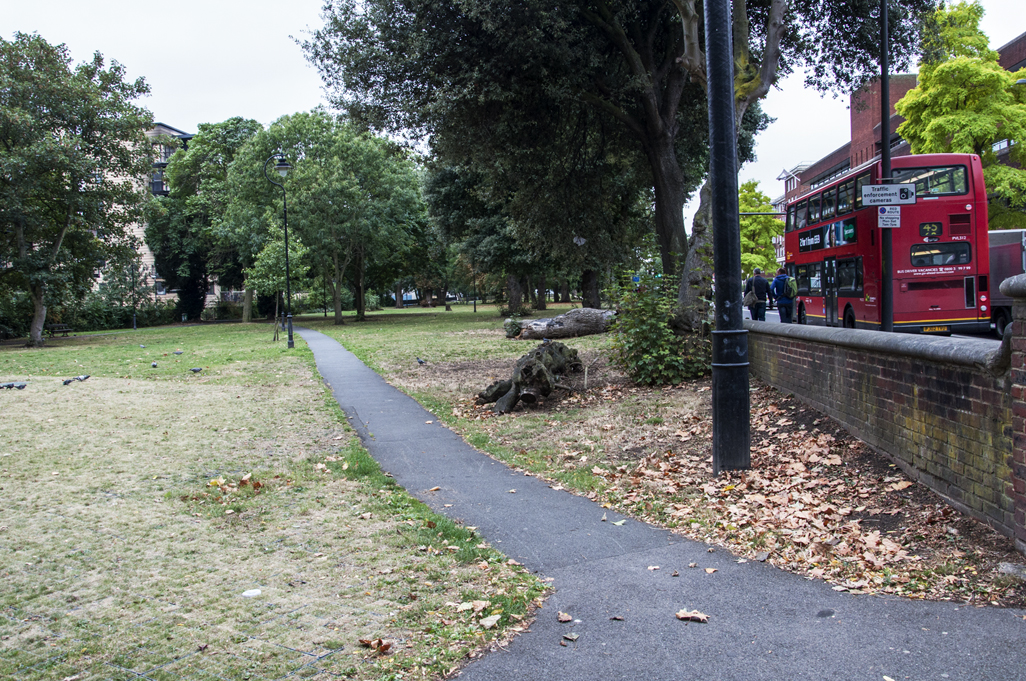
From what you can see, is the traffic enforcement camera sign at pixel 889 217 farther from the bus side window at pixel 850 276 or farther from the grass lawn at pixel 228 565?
the grass lawn at pixel 228 565

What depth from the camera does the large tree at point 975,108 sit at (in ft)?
95.6

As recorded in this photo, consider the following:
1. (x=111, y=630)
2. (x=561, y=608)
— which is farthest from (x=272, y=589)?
(x=561, y=608)

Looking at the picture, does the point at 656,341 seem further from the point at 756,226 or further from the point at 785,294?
the point at 756,226

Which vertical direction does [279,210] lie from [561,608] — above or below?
above

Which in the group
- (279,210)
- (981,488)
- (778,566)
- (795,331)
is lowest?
(778,566)

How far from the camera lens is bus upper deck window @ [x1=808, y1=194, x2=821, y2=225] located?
20609mm

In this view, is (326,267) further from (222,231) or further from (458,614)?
(458,614)

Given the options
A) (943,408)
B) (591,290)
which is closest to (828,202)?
(943,408)

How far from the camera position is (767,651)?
3297mm

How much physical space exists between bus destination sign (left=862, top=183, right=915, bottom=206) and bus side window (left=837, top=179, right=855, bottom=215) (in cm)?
557

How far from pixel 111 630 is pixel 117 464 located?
13.9ft

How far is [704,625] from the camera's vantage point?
3566 millimetres

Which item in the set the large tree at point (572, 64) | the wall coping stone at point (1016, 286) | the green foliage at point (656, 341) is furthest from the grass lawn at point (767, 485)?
the large tree at point (572, 64)

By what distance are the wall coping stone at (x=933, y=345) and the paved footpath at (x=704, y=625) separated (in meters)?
1.49
